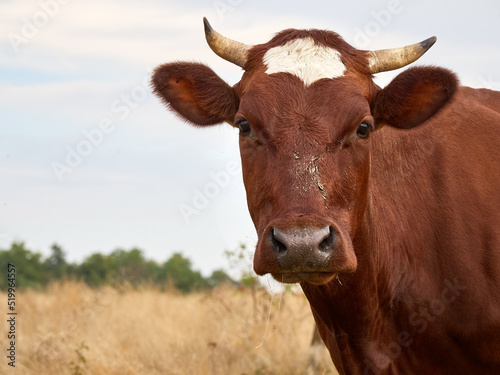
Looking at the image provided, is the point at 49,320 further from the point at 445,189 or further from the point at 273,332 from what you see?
the point at 445,189

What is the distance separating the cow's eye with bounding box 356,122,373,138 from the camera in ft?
16.7

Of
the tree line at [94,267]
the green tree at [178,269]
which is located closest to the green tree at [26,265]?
→ the tree line at [94,267]

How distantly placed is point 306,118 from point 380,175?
4.18ft

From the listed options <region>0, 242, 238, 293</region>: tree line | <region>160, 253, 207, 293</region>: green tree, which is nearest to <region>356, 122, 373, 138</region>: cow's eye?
<region>0, 242, 238, 293</region>: tree line

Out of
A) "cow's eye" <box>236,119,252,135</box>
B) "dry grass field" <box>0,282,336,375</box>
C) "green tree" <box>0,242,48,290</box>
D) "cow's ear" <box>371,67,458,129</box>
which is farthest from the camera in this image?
"green tree" <box>0,242,48,290</box>

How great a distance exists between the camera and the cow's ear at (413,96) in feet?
18.0

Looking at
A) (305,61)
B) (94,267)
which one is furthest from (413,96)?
(94,267)

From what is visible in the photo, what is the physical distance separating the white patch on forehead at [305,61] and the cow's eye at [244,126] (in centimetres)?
38

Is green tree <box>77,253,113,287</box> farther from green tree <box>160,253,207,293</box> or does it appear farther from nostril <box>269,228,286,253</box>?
nostril <box>269,228,286,253</box>

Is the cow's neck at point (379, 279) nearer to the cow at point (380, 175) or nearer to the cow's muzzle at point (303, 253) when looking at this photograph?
the cow at point (380, 175)

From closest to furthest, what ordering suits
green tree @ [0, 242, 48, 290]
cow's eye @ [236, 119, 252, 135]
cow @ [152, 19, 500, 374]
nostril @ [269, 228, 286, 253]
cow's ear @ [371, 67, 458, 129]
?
nostril @ [269, 228, 286, 253]
cow @ [152, 19, 500, 374]
cow's eye @ [236, 119, 252, 135]
cow's ear @ [371, 67, 458, 129]
green tree @ [0, 242, 48, 290]

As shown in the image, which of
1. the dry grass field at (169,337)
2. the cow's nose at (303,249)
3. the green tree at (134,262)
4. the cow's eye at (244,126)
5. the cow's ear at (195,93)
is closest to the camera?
the cow's nose at (303,249)

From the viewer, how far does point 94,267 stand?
31453mm

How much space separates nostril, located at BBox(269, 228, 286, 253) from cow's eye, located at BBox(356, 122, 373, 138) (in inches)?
42.3
